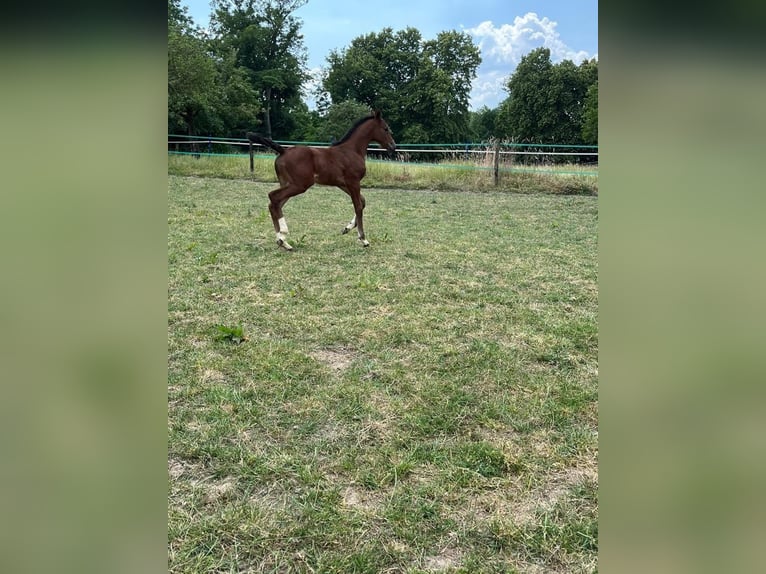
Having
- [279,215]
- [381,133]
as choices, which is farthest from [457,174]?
[279,215]

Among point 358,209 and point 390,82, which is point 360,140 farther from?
point 390,82

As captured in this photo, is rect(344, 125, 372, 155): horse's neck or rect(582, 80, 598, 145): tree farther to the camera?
rect(344, 125, 372, 155): horse's neck

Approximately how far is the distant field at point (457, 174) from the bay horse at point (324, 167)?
700cm

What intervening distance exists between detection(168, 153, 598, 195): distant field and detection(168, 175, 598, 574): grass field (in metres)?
7.95

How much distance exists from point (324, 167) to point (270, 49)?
3570 cm

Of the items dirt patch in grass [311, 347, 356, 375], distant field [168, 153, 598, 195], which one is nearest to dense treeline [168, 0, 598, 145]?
distant field [168, 153, 598, 195]

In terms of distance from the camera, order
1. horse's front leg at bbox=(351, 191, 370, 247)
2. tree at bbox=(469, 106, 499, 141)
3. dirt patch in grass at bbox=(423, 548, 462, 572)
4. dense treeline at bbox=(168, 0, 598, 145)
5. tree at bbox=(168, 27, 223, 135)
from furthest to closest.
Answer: tree at bbox=(469, 106, 499, 141)
dense treeline at bbox=(168, 0, 598, 145)
tree at bbox=(168, 27, 223, 135)
horse's front leg at bbox=(351, 191, 370, 247)
dirt patch in grass at bbox=(423, 548, 462, 572)

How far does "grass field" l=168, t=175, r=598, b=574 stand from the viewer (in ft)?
4.62

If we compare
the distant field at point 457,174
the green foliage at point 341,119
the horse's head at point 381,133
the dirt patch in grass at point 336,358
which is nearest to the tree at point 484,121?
the green foliage at point 341,119

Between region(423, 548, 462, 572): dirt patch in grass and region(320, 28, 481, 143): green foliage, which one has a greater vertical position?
region(320, 28, 481, 143): green foliage

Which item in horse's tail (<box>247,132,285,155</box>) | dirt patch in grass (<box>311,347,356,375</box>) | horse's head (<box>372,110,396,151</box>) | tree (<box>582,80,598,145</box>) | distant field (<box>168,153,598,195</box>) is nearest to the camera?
tree (<box>582,80,598,145</box>)

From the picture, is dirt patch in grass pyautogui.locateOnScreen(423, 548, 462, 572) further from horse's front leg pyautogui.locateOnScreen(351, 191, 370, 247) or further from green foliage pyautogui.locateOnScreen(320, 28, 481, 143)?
green foliage pyautogui.locateOnScreen(320, 28, 481, 143)
